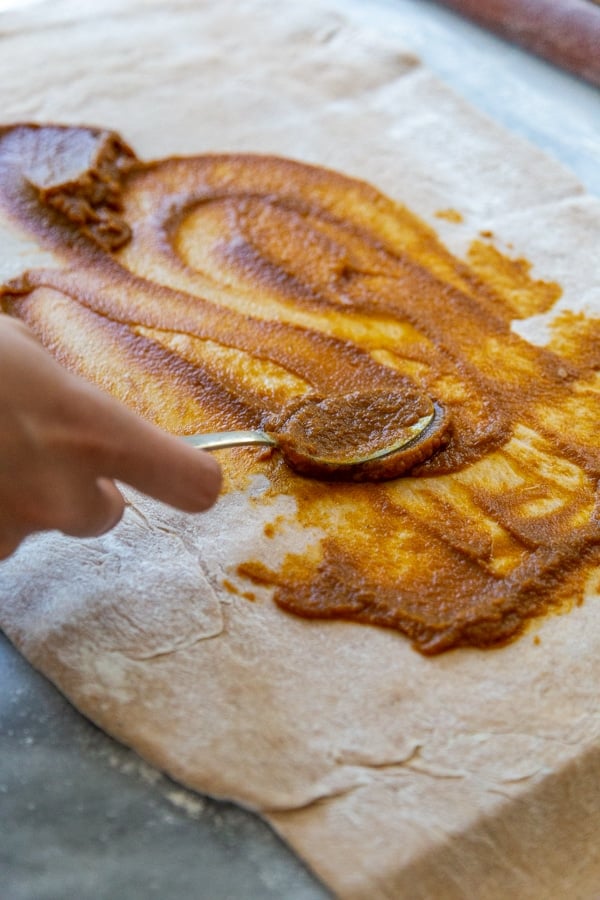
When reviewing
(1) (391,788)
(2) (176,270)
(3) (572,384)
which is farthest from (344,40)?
(1) (391,788)

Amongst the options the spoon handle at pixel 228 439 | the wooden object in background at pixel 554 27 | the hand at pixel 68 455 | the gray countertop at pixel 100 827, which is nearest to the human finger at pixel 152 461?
the hand at pixel 68 455

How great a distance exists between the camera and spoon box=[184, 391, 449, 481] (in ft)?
3.63

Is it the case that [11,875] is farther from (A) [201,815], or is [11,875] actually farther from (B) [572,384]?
(B) [572,384]

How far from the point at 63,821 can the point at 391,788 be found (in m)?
0.32

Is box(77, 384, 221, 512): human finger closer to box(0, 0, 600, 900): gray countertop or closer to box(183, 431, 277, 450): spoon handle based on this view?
box(183, 431, 277, 450): spoon handle

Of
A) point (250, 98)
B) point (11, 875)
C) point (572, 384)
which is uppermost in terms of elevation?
point (250, 98)

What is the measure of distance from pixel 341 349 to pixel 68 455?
597mm

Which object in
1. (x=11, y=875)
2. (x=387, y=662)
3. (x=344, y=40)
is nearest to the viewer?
(x=11, y=875)

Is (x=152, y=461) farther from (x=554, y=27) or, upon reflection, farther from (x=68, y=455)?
(x=554, y=27)

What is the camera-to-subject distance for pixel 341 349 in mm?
1318

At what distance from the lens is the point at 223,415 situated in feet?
3.96

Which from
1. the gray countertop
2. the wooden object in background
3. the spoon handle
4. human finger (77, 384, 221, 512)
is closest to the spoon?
the spoon handle

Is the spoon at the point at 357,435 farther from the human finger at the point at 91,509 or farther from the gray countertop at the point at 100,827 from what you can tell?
the gray countertop at the point at 100,827

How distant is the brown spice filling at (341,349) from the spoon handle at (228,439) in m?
0.05
